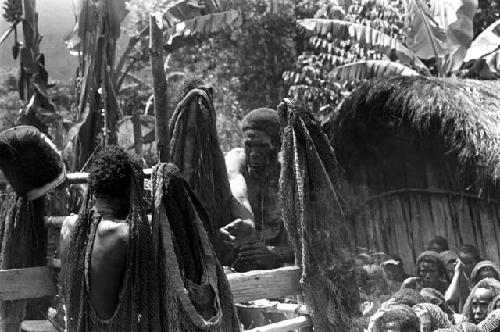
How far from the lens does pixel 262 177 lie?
619 centimetres

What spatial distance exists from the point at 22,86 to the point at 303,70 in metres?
4.57

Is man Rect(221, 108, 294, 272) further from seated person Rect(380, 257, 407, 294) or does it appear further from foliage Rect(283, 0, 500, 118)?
Result: foliage Rect(283, 0, 500, 118)

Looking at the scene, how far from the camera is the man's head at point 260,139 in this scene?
609 centimetres

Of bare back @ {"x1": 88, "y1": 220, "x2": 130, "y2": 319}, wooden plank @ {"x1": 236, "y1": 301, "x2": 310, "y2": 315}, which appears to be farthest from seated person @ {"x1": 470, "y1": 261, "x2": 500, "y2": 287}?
bare back @ {"x1": 88, "y1": 220, "x2": 130, "y2": 319}

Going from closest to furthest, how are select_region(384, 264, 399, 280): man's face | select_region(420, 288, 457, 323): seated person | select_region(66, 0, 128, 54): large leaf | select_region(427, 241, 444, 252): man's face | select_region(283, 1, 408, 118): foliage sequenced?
select_region(420, 288, 457, 323): seated person → select_region(384, 264, 399, 280): man's face → select_region(427, 241, 444, 252): man's face → select_region(66, 0, 128, 54): large leaf → select_region(283, 1, 408, 118): foliage

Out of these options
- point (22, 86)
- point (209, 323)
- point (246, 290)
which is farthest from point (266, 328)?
point (22, 86)

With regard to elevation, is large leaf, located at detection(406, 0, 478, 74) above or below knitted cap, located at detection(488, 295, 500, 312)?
above

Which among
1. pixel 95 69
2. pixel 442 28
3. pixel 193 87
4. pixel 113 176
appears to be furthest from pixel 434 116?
pixel 113 176

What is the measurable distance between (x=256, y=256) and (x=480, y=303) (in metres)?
2.40

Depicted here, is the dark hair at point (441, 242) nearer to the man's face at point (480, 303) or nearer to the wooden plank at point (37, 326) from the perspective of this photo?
the man's face at point (480, 303)

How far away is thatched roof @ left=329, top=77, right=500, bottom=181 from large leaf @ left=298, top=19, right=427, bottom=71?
9.02ft

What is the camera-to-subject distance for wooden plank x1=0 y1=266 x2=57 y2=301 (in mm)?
4805

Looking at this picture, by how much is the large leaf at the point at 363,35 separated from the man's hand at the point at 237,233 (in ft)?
26.0

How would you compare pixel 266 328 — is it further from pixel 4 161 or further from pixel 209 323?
pixel 4 161
